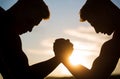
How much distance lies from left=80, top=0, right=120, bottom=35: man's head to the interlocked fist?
819 millimetres

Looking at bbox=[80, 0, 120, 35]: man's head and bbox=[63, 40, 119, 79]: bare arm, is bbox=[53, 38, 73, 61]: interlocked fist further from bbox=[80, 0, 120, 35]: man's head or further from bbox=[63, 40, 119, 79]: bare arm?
bbox=[80, 0, 120, 35]: man's head

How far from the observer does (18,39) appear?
33.1ft

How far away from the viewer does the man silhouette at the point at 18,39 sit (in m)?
10.0

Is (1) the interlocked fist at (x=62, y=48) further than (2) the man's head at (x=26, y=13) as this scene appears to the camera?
Yes

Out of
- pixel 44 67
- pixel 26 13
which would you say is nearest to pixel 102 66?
pixel 44 67

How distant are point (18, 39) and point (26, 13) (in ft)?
2.47

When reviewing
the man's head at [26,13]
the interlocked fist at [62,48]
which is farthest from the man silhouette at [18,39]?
the interlocked fist at [62,48]

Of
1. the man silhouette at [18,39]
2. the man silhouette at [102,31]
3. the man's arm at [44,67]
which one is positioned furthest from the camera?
the man silhouette at [102,31]

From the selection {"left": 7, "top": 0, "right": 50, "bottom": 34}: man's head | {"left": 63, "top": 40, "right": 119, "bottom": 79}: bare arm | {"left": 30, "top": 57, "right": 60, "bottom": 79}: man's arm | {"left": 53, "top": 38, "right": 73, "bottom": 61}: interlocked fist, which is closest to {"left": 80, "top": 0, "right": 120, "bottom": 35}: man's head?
{"left": 63, "top": 40, "right": 119, "bottom": 79}: bare arm

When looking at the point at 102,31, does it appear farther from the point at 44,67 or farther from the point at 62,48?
the point at 44,67

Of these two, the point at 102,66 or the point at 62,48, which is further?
the point at 62,48

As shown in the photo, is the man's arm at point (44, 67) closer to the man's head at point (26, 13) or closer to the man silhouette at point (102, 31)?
the man silhouette at point (102, 31)

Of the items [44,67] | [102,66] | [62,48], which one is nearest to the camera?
[44,67]

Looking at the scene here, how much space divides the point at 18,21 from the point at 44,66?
1.39 metres
